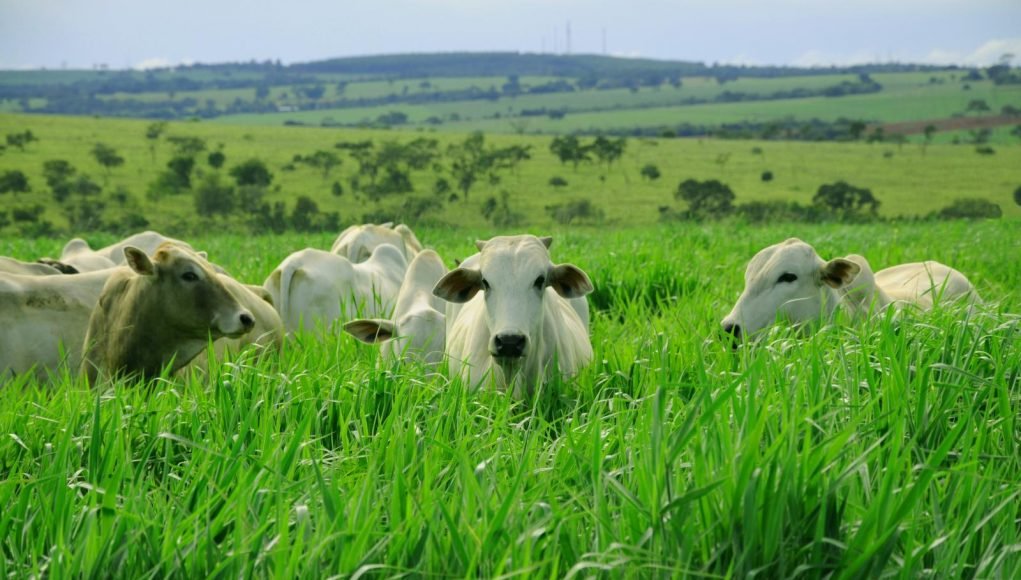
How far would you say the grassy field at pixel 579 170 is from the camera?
54062mm

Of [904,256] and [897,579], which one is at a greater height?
[897,579]

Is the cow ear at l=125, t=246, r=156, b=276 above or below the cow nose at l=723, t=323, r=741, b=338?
above

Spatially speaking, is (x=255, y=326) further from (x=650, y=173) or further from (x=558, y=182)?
(x=650, y=173)

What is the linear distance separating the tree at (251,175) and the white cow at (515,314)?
51317mm

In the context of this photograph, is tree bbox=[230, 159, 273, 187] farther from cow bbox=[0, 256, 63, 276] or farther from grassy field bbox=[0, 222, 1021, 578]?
grassy field bbox=[0, 222, 1021, 578]

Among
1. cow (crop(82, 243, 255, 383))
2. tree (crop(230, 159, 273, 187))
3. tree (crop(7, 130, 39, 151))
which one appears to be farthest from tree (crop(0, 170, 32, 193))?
cow (crop(82, 243, 255, 383))

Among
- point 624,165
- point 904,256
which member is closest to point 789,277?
point 904,256

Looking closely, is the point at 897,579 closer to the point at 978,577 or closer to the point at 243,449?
the point at 978,577

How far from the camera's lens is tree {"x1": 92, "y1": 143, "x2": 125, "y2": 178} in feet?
204

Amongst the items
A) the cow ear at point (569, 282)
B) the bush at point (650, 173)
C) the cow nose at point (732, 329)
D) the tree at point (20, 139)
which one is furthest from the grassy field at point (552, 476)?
the tree at point (20, 139)

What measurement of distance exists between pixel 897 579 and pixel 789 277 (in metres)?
4.13

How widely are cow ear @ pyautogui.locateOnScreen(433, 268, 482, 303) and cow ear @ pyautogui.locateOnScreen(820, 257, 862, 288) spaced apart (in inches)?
93.5

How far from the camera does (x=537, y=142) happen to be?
8581cm

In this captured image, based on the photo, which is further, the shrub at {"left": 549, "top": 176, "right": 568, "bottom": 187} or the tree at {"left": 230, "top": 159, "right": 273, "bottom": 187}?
the shrub at {"left": 549, "top": 176, "right": 568, "bottom": 187}
